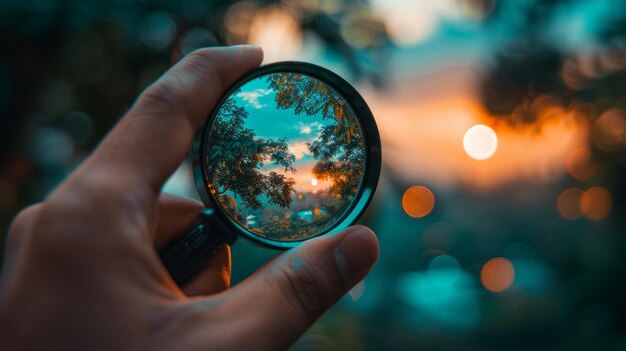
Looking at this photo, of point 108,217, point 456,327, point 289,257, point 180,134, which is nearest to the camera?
point 108,217

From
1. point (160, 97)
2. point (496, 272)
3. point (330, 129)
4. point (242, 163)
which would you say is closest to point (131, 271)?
point (160, 97)

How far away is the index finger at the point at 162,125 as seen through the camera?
141 centimetres

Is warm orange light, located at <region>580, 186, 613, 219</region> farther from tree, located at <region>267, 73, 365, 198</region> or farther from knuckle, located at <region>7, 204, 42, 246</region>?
knuckle, located at <region>7, 204, 42, 246</region>

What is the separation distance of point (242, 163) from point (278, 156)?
13 cm

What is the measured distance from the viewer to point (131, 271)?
4.50 feet

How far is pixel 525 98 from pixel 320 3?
470 cm

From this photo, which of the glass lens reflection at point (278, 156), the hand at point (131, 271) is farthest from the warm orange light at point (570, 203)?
the hand at point (131, 271)

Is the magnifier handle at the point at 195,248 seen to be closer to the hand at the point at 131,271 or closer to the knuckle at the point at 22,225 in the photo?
the hand at the point at 131,271

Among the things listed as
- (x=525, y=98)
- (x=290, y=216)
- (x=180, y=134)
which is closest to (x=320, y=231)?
(x=290, y=216)

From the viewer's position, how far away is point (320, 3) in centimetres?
631

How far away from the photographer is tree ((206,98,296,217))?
1.86 metres

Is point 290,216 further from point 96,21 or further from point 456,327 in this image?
point 456,327

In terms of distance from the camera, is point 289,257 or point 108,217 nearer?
point 108,217

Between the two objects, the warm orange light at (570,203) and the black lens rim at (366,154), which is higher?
the warm orange light at (570,203)
